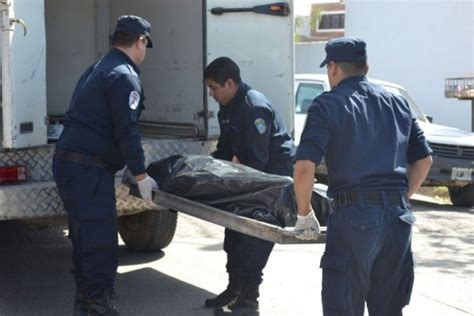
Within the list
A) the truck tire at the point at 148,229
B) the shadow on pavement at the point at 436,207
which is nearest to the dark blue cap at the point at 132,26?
the truck tire at the point at 148,229

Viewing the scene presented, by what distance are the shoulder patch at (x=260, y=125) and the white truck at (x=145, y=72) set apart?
39.1 inches

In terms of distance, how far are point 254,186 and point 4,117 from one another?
163 centimetres

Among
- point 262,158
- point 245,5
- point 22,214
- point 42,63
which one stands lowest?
point 22,214

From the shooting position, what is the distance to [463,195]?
11289 millimetres

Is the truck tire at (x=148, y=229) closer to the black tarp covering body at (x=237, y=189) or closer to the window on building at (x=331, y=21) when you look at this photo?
the black tarp covering body at (x=237, y=189)

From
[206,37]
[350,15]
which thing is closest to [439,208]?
[206,37]

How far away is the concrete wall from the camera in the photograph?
72.2 feet

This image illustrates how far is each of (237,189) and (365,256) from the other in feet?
4.12

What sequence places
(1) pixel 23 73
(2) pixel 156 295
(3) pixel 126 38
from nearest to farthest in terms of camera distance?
(3) pixel 126 38, (1) pixel 23 73, (2) pixel 156 295

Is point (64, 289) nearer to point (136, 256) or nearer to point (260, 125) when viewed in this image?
point (136, 256)

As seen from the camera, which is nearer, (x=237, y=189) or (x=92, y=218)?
(x=92, y=218)

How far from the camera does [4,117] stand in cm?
524

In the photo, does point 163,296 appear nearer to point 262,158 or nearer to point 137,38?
point 262,158

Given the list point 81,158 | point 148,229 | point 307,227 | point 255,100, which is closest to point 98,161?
point 81,158
